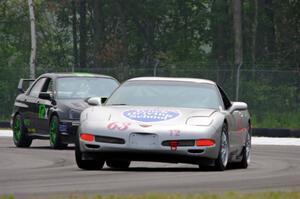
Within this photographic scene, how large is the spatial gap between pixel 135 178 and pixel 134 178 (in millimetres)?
11

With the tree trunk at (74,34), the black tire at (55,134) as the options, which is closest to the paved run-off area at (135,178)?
the black tire at (55,134)

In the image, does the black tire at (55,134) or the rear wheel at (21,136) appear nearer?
the black tire at (55,134)

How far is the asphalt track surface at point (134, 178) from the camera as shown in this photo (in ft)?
41.1

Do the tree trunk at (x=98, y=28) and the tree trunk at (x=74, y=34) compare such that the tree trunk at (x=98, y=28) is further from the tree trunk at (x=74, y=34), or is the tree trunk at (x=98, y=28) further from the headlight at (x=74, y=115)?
the headlight at (x=74, y=115)

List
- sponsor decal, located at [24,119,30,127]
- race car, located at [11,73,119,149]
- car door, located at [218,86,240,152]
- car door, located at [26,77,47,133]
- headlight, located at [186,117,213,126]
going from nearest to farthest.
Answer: headlight, located at [186,117,213,126], car door, located at [218,86,240,152], race car, located at [11,73,119,149], car door, located at [26,77,47,133], sponsor decal, located at [24,119,30,127]

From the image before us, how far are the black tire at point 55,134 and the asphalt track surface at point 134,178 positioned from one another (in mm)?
3443

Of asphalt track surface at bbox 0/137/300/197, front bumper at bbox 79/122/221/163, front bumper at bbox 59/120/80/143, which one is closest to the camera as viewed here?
asphalt track surface at bbox 0/137/300/197

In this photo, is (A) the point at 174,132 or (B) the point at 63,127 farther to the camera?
(B) the point at 63,127

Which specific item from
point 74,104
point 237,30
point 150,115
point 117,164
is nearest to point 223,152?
point 150,115

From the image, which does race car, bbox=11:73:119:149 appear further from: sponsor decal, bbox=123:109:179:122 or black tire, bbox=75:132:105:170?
sponsor decal, bbox=123:109:179:122

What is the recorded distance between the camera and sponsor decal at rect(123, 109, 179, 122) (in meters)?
15.7

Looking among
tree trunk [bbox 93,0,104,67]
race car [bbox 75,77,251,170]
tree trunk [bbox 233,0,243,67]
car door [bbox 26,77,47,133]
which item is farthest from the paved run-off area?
tree trunk [bbox 93,0,104,67]

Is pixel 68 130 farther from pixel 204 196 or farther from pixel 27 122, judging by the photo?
pixel 204 196

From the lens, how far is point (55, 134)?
23.3 m
